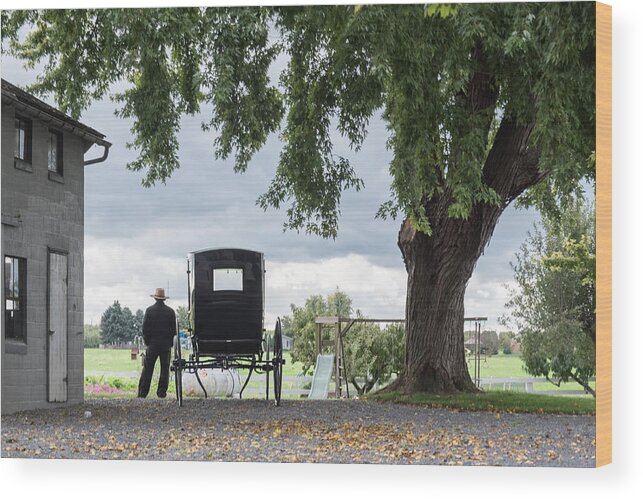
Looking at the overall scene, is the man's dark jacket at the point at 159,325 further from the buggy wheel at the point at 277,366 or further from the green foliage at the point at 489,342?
the green foliage at the point at 489,342

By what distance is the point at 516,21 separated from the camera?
377 inches

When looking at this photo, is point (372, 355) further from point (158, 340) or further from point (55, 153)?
point (55, 153)

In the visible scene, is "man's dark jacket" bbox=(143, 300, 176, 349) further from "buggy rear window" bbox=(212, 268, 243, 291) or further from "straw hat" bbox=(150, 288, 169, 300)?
"buggy rear window" bbox=(212, 268, 243, 291)

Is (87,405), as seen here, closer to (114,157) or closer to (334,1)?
(114,157)

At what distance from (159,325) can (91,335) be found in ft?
2.04

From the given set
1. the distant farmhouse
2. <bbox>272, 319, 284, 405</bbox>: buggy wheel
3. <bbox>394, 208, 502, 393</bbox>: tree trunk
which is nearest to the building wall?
the distant farmhouse

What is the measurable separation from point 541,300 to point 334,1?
3136 mm

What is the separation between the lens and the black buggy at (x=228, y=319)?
10312mm

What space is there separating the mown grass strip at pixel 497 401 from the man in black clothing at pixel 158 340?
75.3 inches

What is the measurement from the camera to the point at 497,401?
10227 mm

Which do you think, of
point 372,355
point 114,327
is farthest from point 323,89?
point 114,327

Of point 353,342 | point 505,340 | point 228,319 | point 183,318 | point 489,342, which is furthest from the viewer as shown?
point 228,319

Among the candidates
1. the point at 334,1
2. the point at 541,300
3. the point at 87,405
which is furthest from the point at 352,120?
the point at 87,405

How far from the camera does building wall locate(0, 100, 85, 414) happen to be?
408 inches
